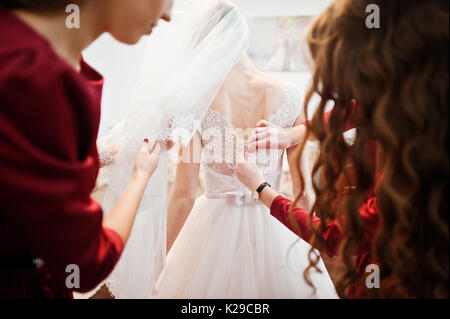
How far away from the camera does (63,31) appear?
467mm

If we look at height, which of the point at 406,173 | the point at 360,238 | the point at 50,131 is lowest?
the point at 360,238

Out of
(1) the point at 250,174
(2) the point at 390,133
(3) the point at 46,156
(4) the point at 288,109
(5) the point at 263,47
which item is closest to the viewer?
(3) the point at 46,156

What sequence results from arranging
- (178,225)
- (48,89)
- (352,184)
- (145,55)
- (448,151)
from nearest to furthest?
1. (48,89)
2. (448,151)
3. (352,184)
4. (145,55)
5. (178,225)

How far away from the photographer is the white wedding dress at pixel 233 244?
80cm

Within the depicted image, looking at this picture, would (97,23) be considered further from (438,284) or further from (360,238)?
(438,284)

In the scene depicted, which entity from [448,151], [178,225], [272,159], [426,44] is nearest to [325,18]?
[426,44]

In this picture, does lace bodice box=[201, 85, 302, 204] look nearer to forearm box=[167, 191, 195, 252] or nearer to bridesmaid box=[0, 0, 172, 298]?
forearm box=[167, 191, 195, 252]

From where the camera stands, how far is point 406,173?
50 cm

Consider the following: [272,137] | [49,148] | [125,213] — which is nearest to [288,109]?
[272,137]

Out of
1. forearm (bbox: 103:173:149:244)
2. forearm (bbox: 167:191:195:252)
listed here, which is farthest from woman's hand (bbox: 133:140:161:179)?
forearm (bbox: 167:191:195:252)

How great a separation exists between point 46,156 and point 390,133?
519mm

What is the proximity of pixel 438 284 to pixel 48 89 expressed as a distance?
27.3 inches

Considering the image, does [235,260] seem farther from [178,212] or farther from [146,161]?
[146,161]

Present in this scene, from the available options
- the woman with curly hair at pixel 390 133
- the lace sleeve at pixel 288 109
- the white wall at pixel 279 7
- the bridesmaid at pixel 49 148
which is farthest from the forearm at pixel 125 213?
the white wall at pixel 279 7
